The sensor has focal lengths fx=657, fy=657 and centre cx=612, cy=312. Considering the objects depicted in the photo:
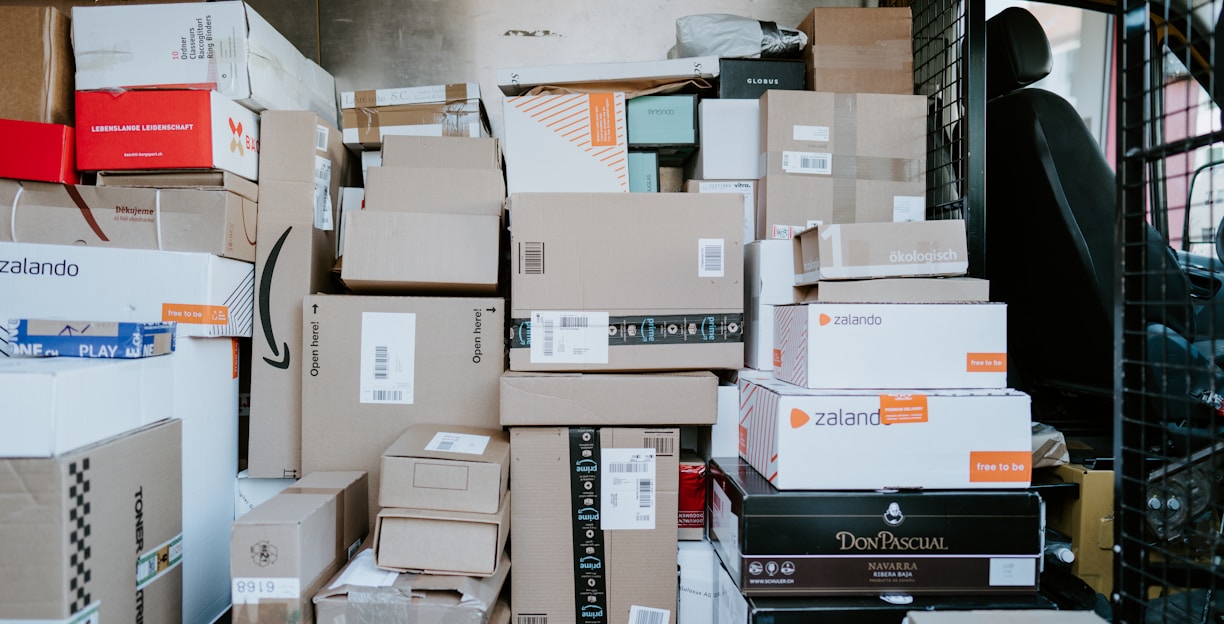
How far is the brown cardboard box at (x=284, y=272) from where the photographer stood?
59.6 inches

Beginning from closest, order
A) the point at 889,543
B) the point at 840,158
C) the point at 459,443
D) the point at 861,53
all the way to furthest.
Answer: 1. the point at 889,543
2. the point at 459,443
3. the point at 840,158
4. the point at 861,53

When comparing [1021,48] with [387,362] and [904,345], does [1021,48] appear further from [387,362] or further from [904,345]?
[387,362]

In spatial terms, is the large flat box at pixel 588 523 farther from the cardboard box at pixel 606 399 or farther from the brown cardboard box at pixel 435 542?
the brown cardboard box at pixel 435 542

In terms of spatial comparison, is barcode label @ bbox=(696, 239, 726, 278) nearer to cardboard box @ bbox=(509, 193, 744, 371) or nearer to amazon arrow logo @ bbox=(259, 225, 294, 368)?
cardboard box @ bbox=(509, 193, 744, 371)

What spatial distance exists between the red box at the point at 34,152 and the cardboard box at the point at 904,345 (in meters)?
1.64

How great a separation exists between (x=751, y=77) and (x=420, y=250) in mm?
1018

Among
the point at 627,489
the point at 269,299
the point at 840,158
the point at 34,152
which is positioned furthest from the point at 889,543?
the point at 34,152

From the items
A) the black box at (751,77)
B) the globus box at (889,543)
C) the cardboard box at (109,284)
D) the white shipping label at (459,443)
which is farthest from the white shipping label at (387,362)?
the black box at (751,77)

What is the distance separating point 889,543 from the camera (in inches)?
46.5

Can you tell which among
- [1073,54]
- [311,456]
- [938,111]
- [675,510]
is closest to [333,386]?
[311,456]

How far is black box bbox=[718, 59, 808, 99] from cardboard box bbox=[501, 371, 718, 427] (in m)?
0.86

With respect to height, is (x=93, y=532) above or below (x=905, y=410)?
below

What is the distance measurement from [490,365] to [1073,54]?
3.81m

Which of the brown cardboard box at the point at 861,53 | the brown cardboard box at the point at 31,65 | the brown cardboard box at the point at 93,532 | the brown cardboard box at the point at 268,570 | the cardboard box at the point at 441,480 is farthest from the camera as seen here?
the brown cardboard box at the point at 861,53
